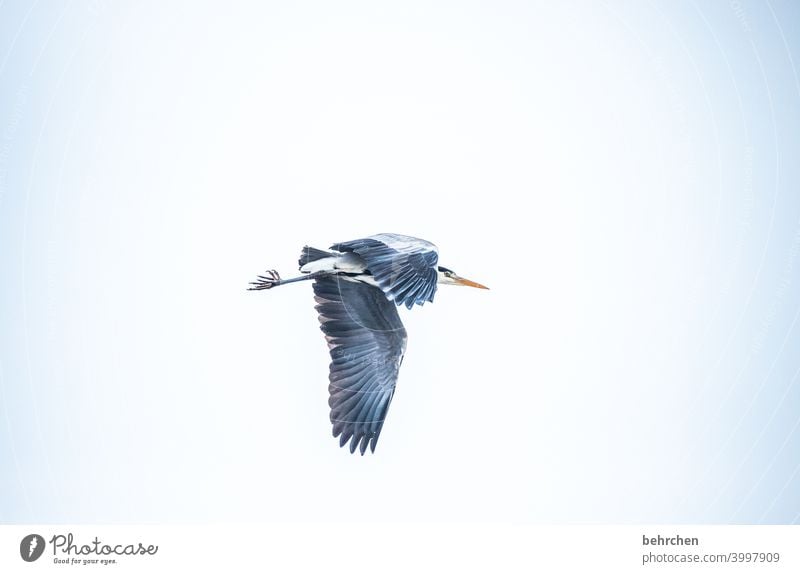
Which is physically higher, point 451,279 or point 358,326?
point 451,279

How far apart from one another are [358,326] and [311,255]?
1.00 metres

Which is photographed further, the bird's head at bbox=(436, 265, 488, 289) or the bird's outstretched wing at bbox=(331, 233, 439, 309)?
the bird's head at bbox=(436, 265, 488, 289)

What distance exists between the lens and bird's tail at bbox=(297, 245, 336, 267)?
1631 cm

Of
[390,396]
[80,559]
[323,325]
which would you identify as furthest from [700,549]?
[80,559]

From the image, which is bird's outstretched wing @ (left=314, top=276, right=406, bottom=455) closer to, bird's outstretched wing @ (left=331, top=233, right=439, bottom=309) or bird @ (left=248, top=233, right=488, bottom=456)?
bird @ (left=248, top=233, right=488, bottom=456)

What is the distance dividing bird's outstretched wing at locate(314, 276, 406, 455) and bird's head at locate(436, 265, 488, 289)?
0.99 metres

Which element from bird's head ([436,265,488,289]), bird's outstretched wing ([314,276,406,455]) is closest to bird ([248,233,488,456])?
bird's outstretched wing ([314,276,406,455])

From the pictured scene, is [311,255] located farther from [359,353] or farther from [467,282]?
[467,282]

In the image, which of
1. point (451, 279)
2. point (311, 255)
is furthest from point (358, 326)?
point (451, 279)

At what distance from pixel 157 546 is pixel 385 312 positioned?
3899 mm

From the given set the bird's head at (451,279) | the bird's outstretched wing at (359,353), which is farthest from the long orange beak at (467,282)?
the bird's outstretched wing at (359,353)

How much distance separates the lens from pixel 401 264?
1485 cm

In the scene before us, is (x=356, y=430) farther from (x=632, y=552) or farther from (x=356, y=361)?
(x=632, y=552)

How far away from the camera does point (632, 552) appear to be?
15.0 metres
